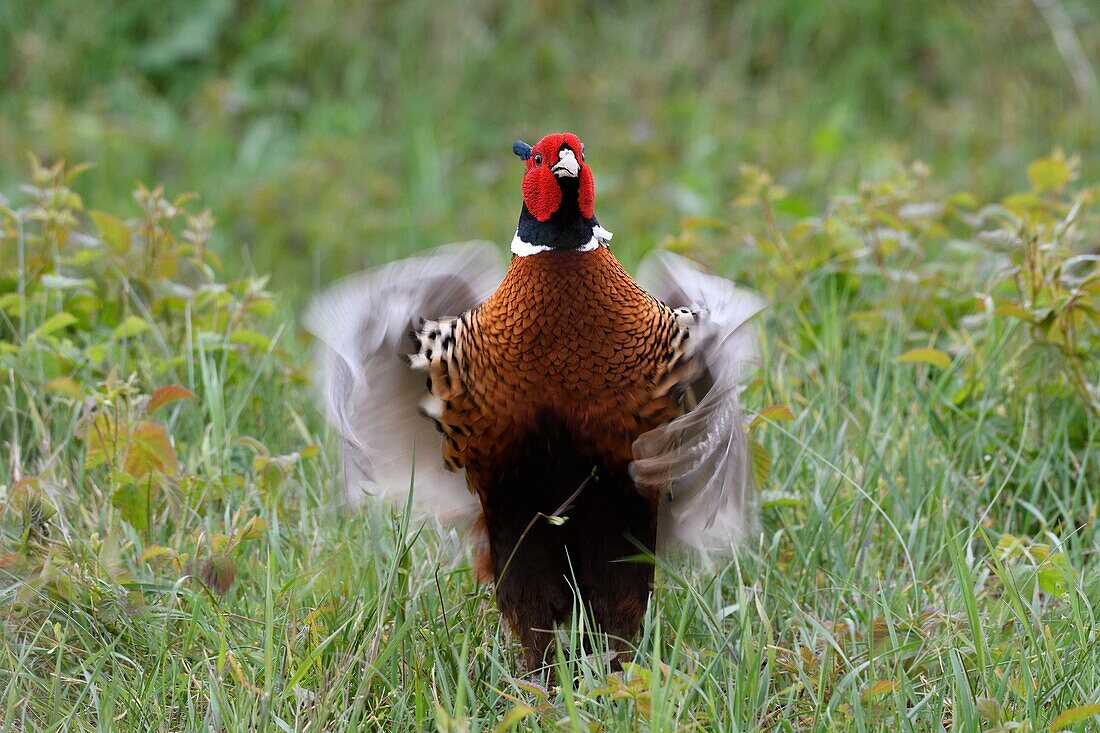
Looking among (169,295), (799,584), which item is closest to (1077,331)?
(799,584)

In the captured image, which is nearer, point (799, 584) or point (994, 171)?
point (799, 584)

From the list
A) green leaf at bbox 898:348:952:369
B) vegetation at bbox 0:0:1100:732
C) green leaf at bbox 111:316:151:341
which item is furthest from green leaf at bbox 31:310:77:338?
green leaf at bbox 898:348:952:369

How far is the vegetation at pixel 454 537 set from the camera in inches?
88.0

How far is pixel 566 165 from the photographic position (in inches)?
88.0

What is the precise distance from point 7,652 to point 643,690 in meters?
1.10

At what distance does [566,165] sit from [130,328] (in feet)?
4.69

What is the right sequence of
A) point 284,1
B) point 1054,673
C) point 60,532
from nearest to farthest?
point 1054,673 → point 60,532 → point 284,1

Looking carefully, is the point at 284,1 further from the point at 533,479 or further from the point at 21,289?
the point at 533,479

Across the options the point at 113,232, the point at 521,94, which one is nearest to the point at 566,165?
the point at 113,232

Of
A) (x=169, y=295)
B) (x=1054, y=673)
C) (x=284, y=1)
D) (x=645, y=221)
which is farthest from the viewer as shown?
(x=284, y=1)

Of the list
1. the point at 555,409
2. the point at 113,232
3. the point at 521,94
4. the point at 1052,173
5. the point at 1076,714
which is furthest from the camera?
the point at 521,94

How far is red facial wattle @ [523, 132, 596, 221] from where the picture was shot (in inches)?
88.9

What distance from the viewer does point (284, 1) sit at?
631 centimetres

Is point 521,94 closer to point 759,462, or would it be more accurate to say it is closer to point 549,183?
point 759,462
